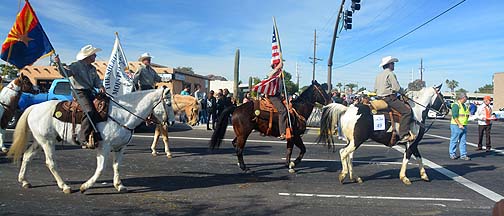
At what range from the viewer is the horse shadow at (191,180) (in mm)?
6617

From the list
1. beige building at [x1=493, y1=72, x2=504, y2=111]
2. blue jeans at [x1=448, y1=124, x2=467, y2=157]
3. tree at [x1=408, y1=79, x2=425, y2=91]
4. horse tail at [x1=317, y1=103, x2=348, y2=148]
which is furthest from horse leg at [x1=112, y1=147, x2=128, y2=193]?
beige building at [x1=493, y1=72, x2=504, y2=111]

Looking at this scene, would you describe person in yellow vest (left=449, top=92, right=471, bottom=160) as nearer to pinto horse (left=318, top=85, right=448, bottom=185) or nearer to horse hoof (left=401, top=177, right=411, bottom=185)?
pinto horse (left=318, top=85, right=448, bottom=185)

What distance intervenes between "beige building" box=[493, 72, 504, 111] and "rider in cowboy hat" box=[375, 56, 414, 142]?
2332 inches

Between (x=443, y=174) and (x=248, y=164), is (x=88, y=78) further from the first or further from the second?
(x=443, y=174)

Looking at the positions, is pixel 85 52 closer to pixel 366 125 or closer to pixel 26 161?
pixel 26 161

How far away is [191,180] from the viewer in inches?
285

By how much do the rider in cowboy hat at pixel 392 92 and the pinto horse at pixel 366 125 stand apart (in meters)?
0.20

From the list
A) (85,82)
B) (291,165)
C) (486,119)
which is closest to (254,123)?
(291,165)

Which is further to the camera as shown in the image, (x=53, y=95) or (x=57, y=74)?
(x=57, y=74)

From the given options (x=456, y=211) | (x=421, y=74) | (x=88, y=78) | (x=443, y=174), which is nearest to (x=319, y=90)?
(x=443, y=174)

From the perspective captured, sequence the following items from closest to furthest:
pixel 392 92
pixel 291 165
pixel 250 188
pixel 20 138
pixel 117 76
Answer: pixel 20 138, pixel 250 188, pixel 392 92, pixel 291 165, pixel 117 76

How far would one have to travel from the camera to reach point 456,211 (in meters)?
5.71

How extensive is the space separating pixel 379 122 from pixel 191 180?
4.04 meters

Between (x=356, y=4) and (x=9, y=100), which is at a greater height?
(x=356, y=4)
